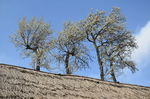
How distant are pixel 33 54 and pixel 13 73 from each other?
1972cm

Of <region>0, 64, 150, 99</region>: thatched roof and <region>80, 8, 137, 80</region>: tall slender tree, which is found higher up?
<region>80, 8, 137, 80</region>: tall slender tree

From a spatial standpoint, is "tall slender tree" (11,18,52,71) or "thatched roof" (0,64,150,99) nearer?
"thatched roof" (0,64,150,99)

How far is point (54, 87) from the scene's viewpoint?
22.4ft

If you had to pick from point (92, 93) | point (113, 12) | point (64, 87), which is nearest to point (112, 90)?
point (92, 93)

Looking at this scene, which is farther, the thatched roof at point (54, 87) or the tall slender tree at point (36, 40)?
the tall slender tree at point (36, 40)

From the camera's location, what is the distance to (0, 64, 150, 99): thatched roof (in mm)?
5871

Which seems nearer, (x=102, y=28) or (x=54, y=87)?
(x=54, y=87)

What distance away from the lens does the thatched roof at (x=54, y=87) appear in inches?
231

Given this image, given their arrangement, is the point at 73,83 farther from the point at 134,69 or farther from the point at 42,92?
the point at 134,69

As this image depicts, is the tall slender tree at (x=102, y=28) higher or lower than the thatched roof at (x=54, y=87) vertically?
higher

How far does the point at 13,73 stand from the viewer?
6.67 m

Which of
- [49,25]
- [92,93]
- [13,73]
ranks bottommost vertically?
[92,93]

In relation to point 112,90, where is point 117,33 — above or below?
above

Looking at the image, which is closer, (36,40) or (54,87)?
(54,87)
